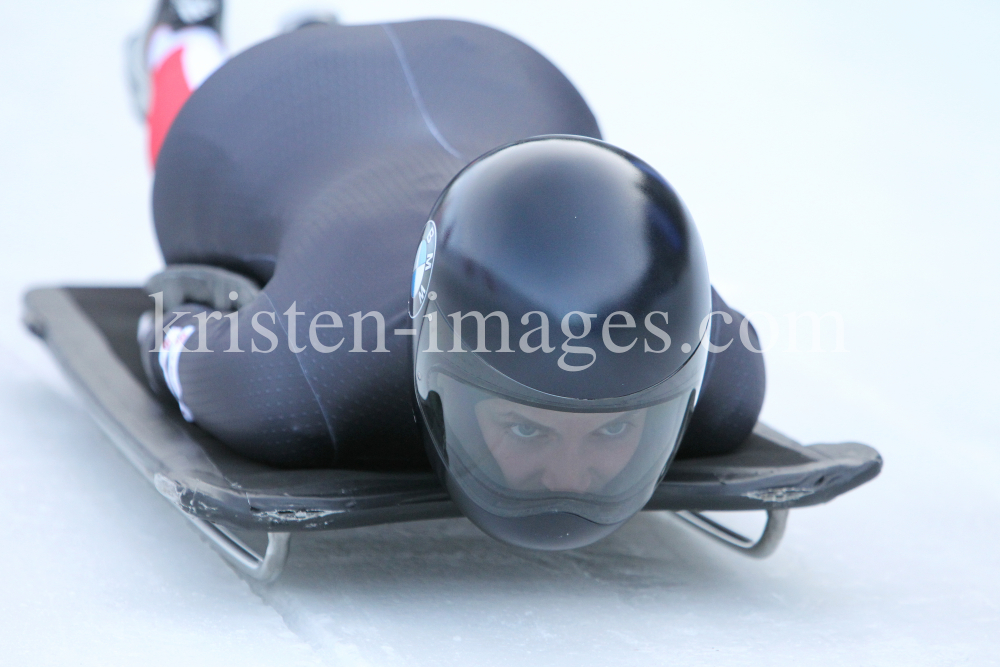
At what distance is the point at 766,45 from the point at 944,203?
121 cm

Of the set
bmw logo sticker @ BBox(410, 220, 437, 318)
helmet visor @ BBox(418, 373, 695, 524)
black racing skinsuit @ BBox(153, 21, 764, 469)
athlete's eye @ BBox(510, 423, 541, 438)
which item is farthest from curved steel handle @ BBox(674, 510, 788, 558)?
bmw logo sticker @ BBox(410, 220, 437, 318)

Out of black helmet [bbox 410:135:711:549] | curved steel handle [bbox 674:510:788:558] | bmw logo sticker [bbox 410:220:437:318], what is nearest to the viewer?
black helmet [bbox 410:135:711:549]

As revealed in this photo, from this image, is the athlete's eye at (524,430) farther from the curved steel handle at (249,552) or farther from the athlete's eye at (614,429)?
the curved steel handle at (249,552)

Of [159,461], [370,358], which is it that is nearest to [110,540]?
[159,461]

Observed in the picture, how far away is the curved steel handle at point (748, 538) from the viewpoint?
1.55 meters

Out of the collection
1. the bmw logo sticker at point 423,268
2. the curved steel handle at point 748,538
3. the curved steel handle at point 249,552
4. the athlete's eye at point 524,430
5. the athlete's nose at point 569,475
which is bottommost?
the curved steel handle at point 249,552

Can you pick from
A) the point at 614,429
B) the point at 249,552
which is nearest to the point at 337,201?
the point at 249,552

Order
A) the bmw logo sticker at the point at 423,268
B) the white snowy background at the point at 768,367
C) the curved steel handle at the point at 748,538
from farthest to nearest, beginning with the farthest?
the curved steel handle at the point at 748,538 < the white snowy background at the point at 768,367 < the bmw logo sticker at the point at 423,268

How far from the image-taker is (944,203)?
9.79 feet

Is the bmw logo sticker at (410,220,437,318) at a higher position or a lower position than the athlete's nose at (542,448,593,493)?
higher

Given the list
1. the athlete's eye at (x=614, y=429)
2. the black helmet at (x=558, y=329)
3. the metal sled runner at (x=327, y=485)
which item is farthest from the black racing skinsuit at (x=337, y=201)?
the athlete's eye at (x=614, y=429)

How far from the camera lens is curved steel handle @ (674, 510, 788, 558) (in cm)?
155

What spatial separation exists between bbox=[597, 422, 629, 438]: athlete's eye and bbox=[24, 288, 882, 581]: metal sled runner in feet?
0.81

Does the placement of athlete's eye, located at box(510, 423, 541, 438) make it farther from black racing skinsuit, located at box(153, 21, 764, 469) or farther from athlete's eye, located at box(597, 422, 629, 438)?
black racing skinsuit, located at box(153, 21, 764, 469)
